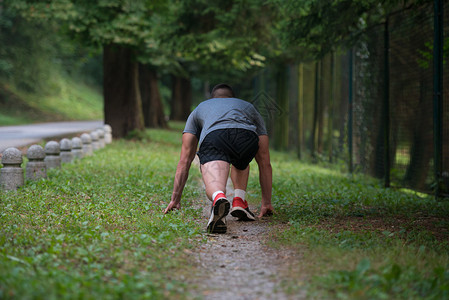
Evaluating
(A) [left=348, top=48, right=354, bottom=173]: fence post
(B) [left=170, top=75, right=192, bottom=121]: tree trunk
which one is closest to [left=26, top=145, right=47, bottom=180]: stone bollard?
(A) [left=348, top=48, right=354, bottom=173]: fence post

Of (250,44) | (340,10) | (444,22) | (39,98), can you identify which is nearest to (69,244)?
(340,10)

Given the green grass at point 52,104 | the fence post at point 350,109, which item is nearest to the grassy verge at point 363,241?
the fence post at point 350,109

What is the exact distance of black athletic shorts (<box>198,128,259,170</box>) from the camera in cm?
621

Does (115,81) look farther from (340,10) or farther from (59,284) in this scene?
(59,284)

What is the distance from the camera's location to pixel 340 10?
29.7 ft

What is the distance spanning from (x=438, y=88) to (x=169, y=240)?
5.57 metres

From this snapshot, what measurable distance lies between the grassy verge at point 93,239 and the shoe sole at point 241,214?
53 cm

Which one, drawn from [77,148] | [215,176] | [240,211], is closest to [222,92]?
[215,176]

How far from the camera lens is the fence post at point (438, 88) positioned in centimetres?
882

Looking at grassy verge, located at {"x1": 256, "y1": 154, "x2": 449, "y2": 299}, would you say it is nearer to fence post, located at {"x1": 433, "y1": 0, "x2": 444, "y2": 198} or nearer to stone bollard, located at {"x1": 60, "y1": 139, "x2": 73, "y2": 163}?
fence post, located at {"x1": 433, "y1": 0, "x2": 444, "y2": 198}

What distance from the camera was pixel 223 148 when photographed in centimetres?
622

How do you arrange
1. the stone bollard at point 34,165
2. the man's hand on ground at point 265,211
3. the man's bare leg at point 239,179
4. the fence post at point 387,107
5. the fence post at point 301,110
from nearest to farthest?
the man's bare leg at point 239,179
the man's hand on ground at point 265,211
the stone bollard at point 34,165
the fence post at point 387,107
the fence post at point 301,110

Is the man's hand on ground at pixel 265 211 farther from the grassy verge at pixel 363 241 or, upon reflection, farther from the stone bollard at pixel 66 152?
the stone bollard at pixel 66 152

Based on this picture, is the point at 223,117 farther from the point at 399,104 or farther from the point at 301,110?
the point at 301,110
